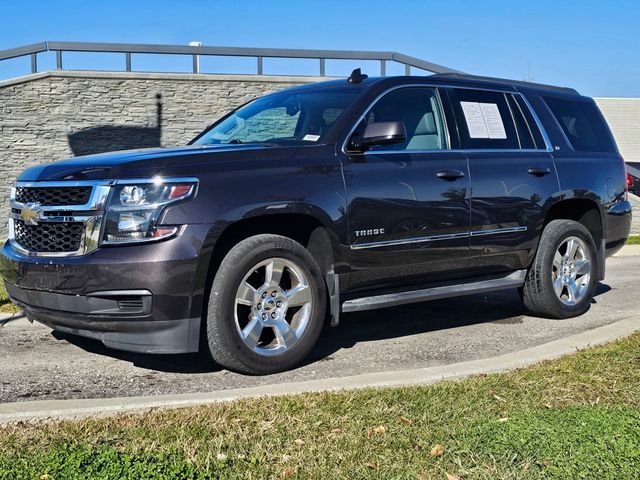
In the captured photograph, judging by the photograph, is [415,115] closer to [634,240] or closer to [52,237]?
[52,237]

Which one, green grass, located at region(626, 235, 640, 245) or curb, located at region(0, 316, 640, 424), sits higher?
curb, located at region(0, 316, 640, 424)

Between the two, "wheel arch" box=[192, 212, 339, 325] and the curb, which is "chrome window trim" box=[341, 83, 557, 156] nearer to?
"wheel arch" box=[192, 212, 339, 325]

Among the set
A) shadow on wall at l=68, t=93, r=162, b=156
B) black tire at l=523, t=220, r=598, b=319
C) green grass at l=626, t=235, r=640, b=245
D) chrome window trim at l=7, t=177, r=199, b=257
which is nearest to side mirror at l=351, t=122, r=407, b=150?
chrome window trim at l=7, t=177, r=199, b=257

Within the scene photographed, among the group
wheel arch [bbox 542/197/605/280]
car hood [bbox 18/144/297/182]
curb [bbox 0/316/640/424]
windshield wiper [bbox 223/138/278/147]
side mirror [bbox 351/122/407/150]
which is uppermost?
side mirror [bbox 351/122/407/150]

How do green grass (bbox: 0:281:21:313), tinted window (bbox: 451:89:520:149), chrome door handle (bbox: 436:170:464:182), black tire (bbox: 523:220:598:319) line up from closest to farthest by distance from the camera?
1. chrome door handle (bbox: 436:170:464:182)
2. tinted window (bbox: 451:89:520:149)
3. black tire (bbox: 523:220:598:319)
4. green grass (bbox: 0:281:21:313)

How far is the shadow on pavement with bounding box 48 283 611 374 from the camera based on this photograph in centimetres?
538

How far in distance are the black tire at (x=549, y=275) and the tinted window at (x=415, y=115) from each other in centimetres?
140

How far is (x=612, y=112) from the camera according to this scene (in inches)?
1486

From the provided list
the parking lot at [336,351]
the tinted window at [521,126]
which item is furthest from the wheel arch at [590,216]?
the tinted window at [521,126]

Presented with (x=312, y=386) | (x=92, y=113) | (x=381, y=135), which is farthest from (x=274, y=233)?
(x=92, y=113)

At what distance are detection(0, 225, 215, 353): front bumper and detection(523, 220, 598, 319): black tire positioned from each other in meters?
3.24

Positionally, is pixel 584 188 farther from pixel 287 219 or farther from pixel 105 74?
pixel 105 74

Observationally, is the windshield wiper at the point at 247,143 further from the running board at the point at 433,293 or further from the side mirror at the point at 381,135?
the running board at the point at 433,293

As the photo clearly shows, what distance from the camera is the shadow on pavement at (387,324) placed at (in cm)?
538
